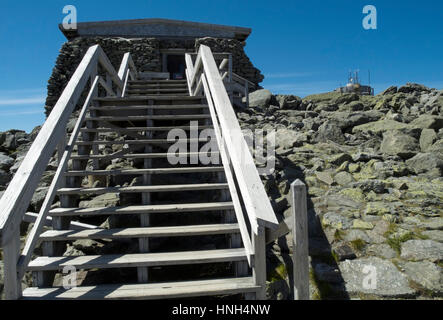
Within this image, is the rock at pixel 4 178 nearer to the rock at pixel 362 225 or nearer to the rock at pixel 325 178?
the rock at pixel 325 178

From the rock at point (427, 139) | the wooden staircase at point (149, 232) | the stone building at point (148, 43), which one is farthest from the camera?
the stone building at point (148, 43)

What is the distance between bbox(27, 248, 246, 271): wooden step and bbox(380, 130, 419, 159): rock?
3.73 m

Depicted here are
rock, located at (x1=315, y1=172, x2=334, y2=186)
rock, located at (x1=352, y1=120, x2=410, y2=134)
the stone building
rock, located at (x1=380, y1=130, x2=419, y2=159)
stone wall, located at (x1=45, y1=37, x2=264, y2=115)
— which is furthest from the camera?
the stone building

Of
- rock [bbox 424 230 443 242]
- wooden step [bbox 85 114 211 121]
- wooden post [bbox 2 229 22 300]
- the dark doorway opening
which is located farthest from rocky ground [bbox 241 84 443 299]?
the dark doorway opening

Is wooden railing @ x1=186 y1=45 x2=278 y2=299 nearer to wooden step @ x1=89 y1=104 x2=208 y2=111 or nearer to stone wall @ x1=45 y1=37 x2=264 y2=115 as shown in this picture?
wooden step @ x1=89 y1=104 x2=208 y2=111

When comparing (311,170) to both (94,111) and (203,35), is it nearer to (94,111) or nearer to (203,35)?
(94,111)

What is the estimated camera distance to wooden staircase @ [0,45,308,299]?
85.7 inches

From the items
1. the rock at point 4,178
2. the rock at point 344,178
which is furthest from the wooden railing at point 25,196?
the rock at point 344,178

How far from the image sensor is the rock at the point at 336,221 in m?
3.23

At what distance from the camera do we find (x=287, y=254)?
3.04m

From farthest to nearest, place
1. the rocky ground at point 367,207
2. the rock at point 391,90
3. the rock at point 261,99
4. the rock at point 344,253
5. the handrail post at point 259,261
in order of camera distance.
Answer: the rock at point 391,90 → the rock at point 261,99 → the rock at point 344,253 → the rocky ground at point 367,207 → the handrail post at point 259,261

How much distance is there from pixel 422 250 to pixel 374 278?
2.10 feet

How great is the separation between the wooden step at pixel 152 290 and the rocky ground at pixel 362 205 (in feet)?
1.73
